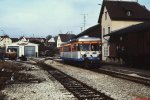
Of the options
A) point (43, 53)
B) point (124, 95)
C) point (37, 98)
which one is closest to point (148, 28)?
point (124, 95)

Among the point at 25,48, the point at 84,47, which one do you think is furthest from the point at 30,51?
the point at 84,47

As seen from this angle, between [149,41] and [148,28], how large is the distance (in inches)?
44.8

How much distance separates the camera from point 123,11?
164 feet

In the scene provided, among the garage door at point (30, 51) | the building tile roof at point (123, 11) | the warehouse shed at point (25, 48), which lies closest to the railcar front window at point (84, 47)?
the building tile roof at point (123, 11)

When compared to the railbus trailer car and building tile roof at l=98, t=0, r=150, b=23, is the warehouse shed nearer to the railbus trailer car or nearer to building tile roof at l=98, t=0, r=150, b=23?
building tile roof at l=98, t=0, r=150, b=23

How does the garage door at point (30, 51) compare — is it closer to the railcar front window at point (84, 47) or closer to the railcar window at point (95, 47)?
the railcar front window at point (84, 47)

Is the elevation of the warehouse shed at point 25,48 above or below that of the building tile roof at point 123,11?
below

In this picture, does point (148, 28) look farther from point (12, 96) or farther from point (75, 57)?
point (12, 96)

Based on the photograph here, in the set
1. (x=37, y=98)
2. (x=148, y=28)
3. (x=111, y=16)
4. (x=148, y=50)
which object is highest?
(x=111, y=16)

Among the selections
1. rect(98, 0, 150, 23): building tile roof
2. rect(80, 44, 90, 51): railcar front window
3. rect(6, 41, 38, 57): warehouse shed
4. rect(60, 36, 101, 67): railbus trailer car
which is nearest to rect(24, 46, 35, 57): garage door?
rect(6, 41, 38, 57): warehouse shed

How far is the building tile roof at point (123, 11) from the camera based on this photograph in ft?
159

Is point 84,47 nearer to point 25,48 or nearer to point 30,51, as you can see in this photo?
point 25,48

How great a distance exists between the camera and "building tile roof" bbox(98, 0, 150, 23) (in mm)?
48562

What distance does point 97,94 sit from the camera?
1303cm
